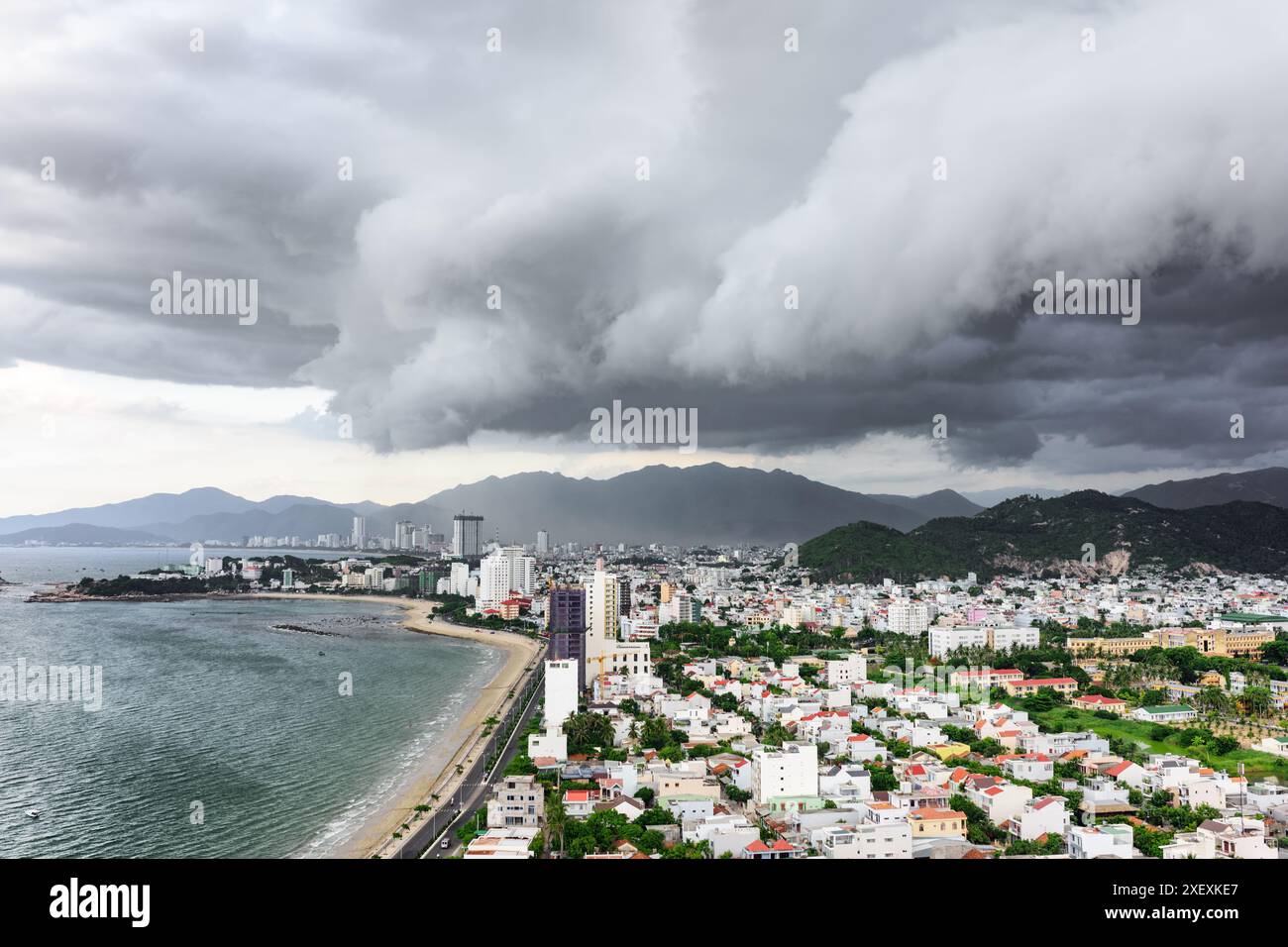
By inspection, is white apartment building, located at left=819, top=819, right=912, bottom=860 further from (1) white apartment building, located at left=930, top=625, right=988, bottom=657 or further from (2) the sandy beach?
(1) white apartment building, located at left=930, top=625, right=988, bottom=657

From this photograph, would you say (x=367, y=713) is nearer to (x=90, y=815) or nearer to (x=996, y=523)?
(x=90, y=815)

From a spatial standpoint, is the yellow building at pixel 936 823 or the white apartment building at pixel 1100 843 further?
the yellow building at pixel 936 823

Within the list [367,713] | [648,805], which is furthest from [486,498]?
[648,805]

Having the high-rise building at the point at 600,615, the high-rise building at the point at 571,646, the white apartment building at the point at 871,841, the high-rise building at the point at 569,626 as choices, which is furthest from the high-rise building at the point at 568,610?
the white apartment building at the point at 871,841

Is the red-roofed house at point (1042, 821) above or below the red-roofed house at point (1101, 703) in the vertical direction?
above

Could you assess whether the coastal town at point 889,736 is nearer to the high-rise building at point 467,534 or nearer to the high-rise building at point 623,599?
the high-rise building at point 623,599

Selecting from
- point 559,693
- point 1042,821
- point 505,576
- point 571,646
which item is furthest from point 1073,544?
point 1042,821

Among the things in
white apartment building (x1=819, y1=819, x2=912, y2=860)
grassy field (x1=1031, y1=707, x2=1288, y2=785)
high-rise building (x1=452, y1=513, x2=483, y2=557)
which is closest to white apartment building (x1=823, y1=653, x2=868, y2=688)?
grassy field (x1=1031, y1=707, x2=1288, y2=785)
